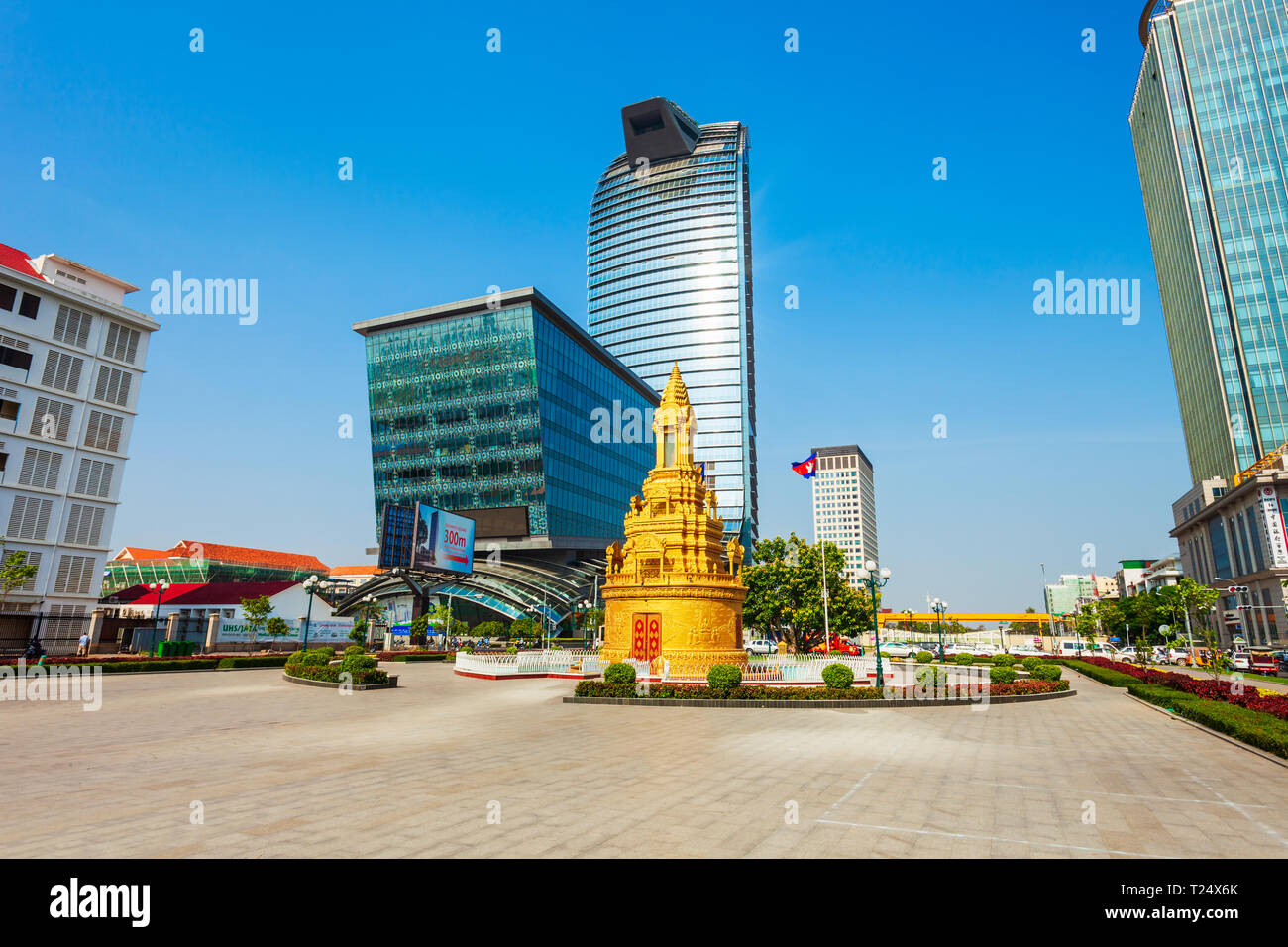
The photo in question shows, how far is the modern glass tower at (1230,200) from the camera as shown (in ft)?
286

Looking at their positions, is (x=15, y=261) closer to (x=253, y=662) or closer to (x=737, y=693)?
(x=253, y=662)

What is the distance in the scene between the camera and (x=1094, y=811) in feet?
30.4

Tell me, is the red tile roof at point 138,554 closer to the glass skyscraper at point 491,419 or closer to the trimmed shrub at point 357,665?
the glass skyscraper at point 491,419

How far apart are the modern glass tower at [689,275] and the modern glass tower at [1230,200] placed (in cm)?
8211

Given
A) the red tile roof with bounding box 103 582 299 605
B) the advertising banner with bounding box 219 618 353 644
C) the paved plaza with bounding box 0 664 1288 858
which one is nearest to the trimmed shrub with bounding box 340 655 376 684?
the paved plaza with bounding box 0 664 1288 858

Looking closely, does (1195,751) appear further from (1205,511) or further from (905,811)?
(1205,511)

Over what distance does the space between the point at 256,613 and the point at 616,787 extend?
57.4 meters

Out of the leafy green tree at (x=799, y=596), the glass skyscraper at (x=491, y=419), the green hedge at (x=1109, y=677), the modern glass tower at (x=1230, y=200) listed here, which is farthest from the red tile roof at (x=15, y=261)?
the modern glass tower at (x=1230, y=200)

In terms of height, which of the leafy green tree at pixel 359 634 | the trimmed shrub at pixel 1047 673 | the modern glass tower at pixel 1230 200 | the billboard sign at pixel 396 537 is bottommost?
the trimmed shrub at pixel 1047 673

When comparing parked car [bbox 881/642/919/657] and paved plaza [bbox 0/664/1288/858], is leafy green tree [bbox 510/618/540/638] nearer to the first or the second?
parked car [bbox 881/642/919/657]

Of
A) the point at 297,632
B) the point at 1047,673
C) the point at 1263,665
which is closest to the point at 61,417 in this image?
the point at 297,632

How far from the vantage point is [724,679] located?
933 inches
